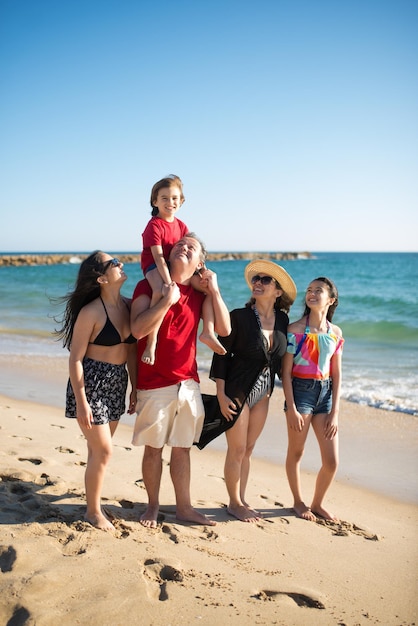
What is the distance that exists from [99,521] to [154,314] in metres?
1.31

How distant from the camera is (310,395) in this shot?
160 inches

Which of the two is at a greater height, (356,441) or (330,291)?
(330,291)

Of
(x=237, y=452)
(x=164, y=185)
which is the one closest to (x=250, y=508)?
(x=237, y=452)

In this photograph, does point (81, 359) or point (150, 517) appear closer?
point (81, 359)

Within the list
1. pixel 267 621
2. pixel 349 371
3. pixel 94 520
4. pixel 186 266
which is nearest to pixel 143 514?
pixel 94 520

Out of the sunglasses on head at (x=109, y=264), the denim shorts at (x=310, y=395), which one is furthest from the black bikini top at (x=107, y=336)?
the denim shorts at (x=310, y=395)

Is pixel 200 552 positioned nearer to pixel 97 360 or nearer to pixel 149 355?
pixel 149 355

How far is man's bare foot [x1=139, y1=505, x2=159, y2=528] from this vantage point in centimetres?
361

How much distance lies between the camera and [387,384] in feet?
28.5

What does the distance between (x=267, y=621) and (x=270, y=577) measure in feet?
1.39

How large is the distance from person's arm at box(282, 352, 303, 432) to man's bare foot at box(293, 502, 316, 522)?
0.58 metres

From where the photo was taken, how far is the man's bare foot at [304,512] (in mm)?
4031

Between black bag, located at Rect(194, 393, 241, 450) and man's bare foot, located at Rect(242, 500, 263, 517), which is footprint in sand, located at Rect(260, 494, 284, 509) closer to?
man's bare foot, located at Rect(242, 500, 263, 517)

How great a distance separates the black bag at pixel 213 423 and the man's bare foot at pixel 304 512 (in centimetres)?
84
